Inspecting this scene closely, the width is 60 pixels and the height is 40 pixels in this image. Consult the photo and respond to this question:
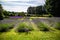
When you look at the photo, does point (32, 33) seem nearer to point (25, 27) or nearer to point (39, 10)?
point (25, 27)

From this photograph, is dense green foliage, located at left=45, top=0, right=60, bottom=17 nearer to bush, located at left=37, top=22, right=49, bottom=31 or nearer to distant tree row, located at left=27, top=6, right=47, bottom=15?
distant tree row, located at left=27, top=6, right=47, bottom=15

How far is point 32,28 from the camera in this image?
233 cm

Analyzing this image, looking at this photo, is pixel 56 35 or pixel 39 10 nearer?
pixel 56 35

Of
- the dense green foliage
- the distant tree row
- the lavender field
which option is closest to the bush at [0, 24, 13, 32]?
the lavender field

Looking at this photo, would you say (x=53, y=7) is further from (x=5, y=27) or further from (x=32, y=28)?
(x=5, y=27)

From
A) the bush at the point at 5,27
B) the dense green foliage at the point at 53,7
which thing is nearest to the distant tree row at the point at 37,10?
the dense green foliage at the point at 53,7

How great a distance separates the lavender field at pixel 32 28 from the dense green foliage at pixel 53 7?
4.4 inches

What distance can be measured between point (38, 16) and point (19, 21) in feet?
1.17

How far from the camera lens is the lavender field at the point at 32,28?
89.2 inches

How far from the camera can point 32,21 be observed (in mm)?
2389

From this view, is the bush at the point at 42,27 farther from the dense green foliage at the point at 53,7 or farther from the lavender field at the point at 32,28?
the dense green foliage at the point at 53,7

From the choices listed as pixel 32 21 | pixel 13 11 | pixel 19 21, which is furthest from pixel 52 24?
pixel 13 11

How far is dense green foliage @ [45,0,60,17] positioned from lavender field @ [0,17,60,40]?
0.37 feet

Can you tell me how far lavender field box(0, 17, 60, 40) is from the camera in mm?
2266
